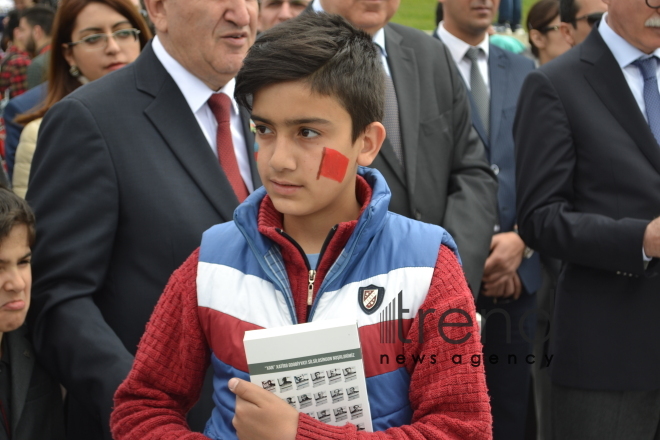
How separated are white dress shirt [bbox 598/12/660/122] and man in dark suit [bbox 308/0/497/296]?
0.71m

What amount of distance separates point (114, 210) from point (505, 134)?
2413mm

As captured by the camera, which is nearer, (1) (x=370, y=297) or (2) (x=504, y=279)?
(1) (x=370, y=297)

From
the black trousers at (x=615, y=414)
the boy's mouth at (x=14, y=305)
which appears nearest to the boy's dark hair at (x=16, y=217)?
the boy's mouth at (x=14, y=305)

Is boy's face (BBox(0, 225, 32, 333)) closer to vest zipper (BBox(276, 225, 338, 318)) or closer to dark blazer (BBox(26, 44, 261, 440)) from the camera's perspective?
dark blazer (BBox(26, 44, 261, 440))

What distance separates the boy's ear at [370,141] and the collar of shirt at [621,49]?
155 cm

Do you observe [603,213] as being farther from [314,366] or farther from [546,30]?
[546,30]

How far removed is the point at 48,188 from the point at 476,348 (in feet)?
5.13

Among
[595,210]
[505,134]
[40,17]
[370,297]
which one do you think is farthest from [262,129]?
[40,17]

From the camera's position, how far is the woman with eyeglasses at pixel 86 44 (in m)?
4.38

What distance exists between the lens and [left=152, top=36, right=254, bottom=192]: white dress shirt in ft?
9.45

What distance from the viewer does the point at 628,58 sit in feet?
10.5

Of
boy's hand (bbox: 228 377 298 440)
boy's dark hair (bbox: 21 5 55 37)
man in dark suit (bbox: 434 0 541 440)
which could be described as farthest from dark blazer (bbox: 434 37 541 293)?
boy's dark hair (bbox: 21 5 55 37)

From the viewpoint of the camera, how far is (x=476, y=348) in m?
1.84

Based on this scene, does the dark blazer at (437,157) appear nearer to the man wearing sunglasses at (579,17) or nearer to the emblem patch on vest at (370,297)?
the man wearing sunglasses at (579,17)
